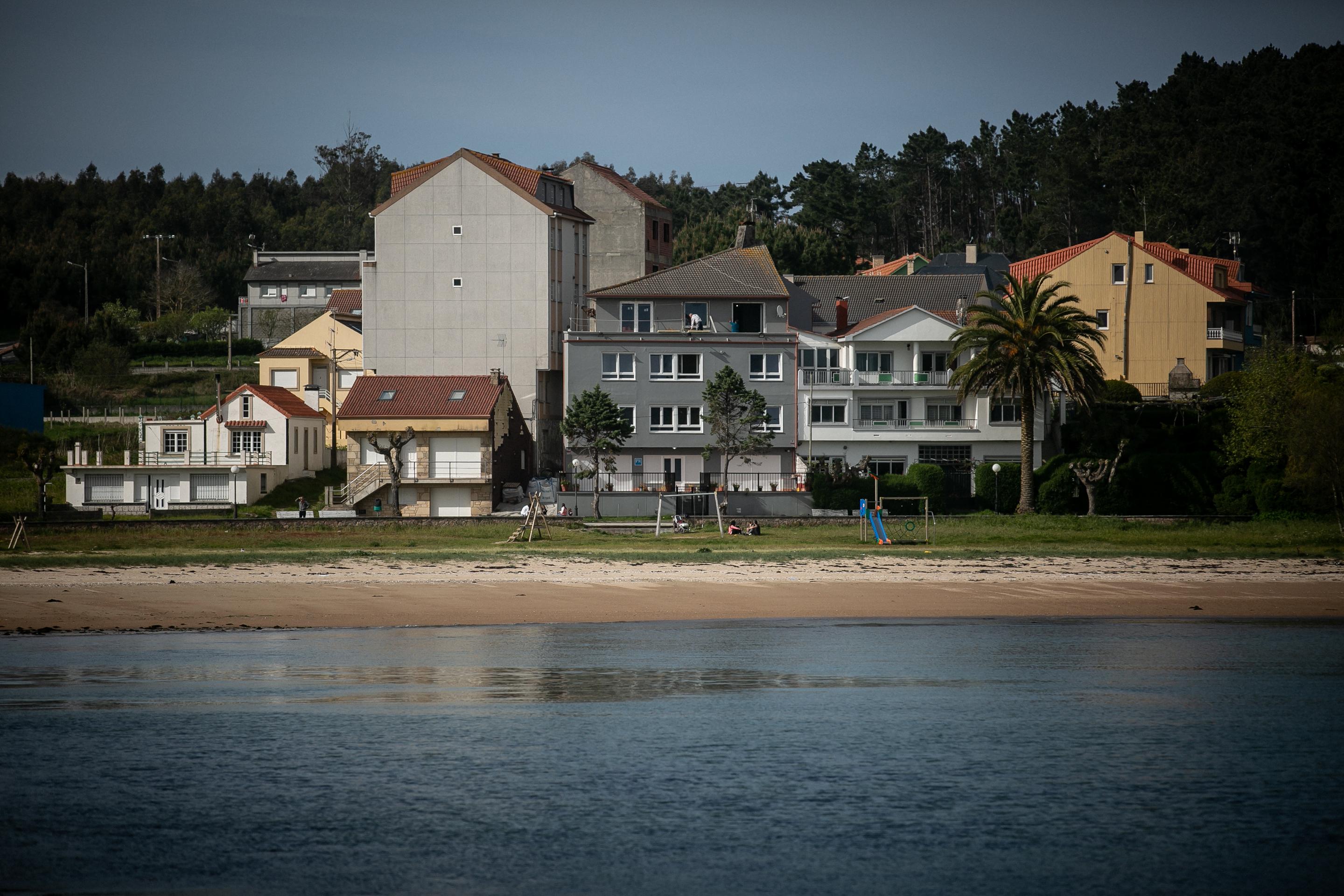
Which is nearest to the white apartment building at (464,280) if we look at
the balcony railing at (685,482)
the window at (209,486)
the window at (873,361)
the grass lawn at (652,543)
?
the balcony railing at (685,482)

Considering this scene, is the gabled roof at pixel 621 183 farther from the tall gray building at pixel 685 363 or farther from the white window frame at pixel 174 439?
the white window frame at pixel 174 439

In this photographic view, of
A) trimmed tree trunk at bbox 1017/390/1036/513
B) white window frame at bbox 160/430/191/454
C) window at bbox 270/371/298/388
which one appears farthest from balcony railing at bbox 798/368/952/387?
window at bbox 270/371/298/388

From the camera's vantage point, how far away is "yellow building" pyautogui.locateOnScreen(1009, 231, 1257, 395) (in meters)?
77.1

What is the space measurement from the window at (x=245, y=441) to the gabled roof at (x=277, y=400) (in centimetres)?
176

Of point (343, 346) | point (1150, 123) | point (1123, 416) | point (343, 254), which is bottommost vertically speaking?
point (1123, 416)

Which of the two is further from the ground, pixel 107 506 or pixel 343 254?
pixel 343 254

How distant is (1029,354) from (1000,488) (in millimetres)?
7412

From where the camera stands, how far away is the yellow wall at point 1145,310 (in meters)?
77.1

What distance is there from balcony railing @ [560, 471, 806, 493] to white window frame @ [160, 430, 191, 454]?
21.8 metres

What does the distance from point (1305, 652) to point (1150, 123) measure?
8936 centimetres

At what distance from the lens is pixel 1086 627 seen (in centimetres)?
3006

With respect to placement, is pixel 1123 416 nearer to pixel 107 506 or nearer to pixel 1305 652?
pixel 1305 652

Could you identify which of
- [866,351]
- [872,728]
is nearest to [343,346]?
[866,351]

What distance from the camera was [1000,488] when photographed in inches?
2387
